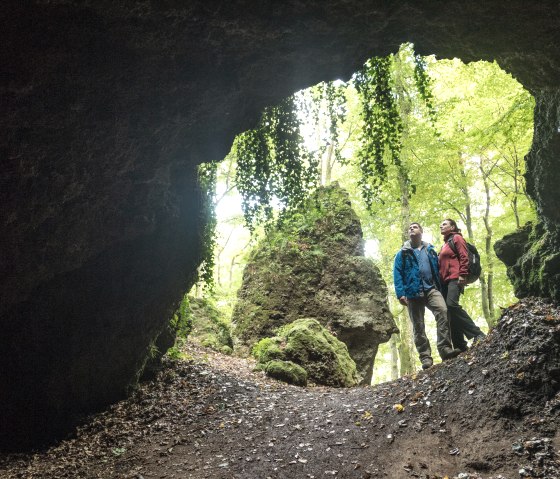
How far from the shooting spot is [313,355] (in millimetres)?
10469

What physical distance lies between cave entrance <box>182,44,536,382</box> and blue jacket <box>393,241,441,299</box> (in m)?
1.12

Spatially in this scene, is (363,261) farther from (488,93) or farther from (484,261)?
(488,93)

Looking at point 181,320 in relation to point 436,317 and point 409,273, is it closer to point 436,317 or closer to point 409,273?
point 409,273

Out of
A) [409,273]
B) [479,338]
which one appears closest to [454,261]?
[409,273]

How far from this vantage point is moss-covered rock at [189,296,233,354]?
502 inches

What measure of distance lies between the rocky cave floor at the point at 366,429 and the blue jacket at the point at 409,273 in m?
1.49

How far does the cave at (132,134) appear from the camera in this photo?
3.92 m

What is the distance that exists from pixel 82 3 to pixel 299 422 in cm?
627

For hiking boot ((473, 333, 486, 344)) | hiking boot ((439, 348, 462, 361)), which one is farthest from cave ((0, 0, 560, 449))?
hiking boot ((439, 348, 462, 361))

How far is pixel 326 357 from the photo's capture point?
34.2 ft

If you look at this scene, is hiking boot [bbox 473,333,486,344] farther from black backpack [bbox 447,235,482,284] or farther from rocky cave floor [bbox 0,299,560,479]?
black backpack [bbox 447,235,482,284]

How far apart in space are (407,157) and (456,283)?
7.23 m

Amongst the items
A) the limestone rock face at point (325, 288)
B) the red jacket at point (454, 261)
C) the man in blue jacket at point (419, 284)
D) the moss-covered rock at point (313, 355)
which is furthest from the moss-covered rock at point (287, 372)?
the red jacket at point (454, 261)

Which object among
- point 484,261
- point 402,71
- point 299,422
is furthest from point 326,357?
point 402,71
